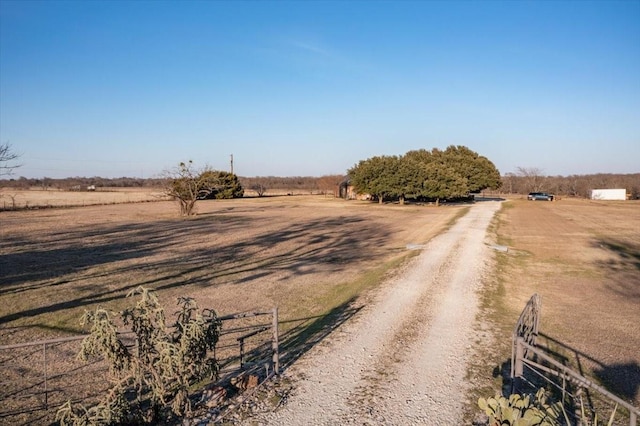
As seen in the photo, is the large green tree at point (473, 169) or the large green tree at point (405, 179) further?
the large green tree at point (473, 169)

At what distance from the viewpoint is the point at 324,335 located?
9805 mm

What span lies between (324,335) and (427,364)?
2585mm

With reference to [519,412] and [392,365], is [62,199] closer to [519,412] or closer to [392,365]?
[392,365]

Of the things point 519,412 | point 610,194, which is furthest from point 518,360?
point 610,194

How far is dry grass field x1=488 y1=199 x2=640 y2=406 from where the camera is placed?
8.87 meters

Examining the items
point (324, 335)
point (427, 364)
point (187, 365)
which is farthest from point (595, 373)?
point (187, 365)

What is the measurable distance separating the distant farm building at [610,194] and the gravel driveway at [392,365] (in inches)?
3510

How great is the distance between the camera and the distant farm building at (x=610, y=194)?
8425cm

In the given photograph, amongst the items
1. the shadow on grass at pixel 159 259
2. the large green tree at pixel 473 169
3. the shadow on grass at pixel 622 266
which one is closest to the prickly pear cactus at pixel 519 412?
the shadow on grass at pixel 159 259

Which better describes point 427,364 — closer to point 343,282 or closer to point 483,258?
point 343,282

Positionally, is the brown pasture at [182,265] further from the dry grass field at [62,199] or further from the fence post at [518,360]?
the dry grass field at [62,199]

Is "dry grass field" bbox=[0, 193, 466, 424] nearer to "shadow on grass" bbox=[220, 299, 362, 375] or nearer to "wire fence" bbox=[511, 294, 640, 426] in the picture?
"shadow on grass" bbox=[220, 299, 362, 375]

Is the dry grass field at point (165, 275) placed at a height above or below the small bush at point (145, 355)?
below

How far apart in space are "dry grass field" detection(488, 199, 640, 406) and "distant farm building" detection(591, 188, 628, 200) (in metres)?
67.0
